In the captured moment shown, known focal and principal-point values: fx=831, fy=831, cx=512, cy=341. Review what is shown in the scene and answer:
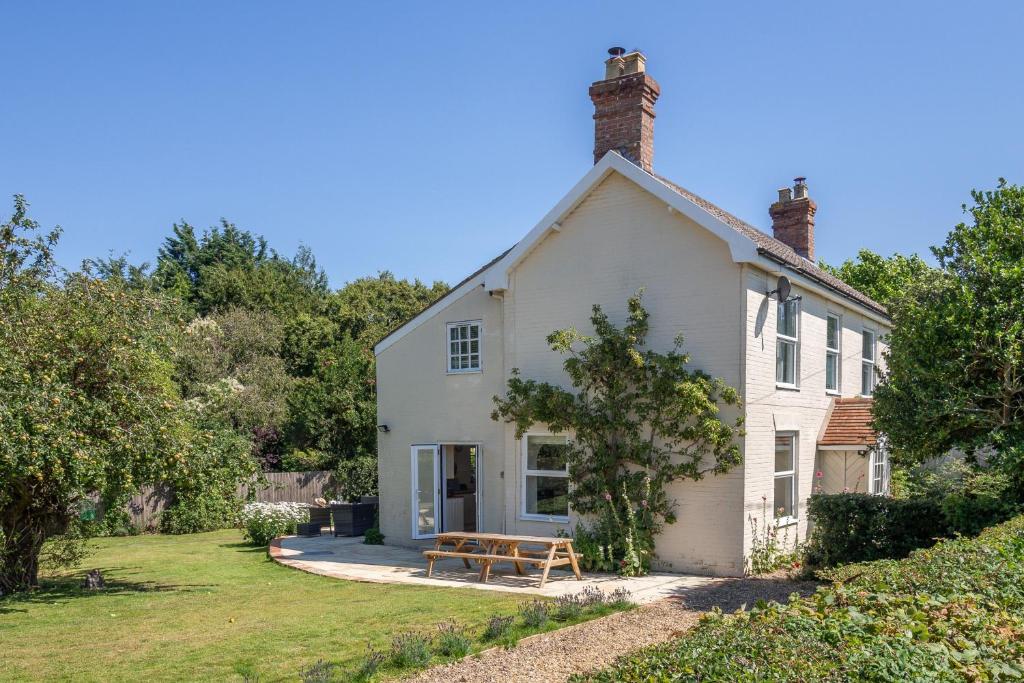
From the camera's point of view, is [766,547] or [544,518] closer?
[766,547]

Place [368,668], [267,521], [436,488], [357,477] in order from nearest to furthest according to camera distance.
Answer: [368,668], [436,488], [267,521], [357,477]

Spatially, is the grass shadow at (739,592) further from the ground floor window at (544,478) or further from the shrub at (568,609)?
the ground floor window at (544,478)

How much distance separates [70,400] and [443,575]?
6857mm

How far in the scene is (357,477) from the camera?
86.1ft

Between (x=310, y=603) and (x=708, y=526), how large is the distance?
7.04 m

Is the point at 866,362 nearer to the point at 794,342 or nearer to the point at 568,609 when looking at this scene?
the point at 794,342

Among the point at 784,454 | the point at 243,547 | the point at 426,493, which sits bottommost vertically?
the point at 243,547

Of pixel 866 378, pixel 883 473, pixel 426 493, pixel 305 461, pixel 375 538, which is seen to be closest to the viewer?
pixel 426 493

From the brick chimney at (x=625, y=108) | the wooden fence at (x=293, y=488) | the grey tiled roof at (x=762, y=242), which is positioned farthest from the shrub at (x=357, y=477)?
the grey tiled roof at (x=762, y=242)

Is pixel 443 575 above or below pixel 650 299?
below

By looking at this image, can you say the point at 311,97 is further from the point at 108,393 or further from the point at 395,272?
the point at 395,272

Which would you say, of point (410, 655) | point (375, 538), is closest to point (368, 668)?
point (410, 655)

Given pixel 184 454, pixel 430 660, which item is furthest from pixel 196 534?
pixel 430 660

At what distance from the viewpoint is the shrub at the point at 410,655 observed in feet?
27.3
